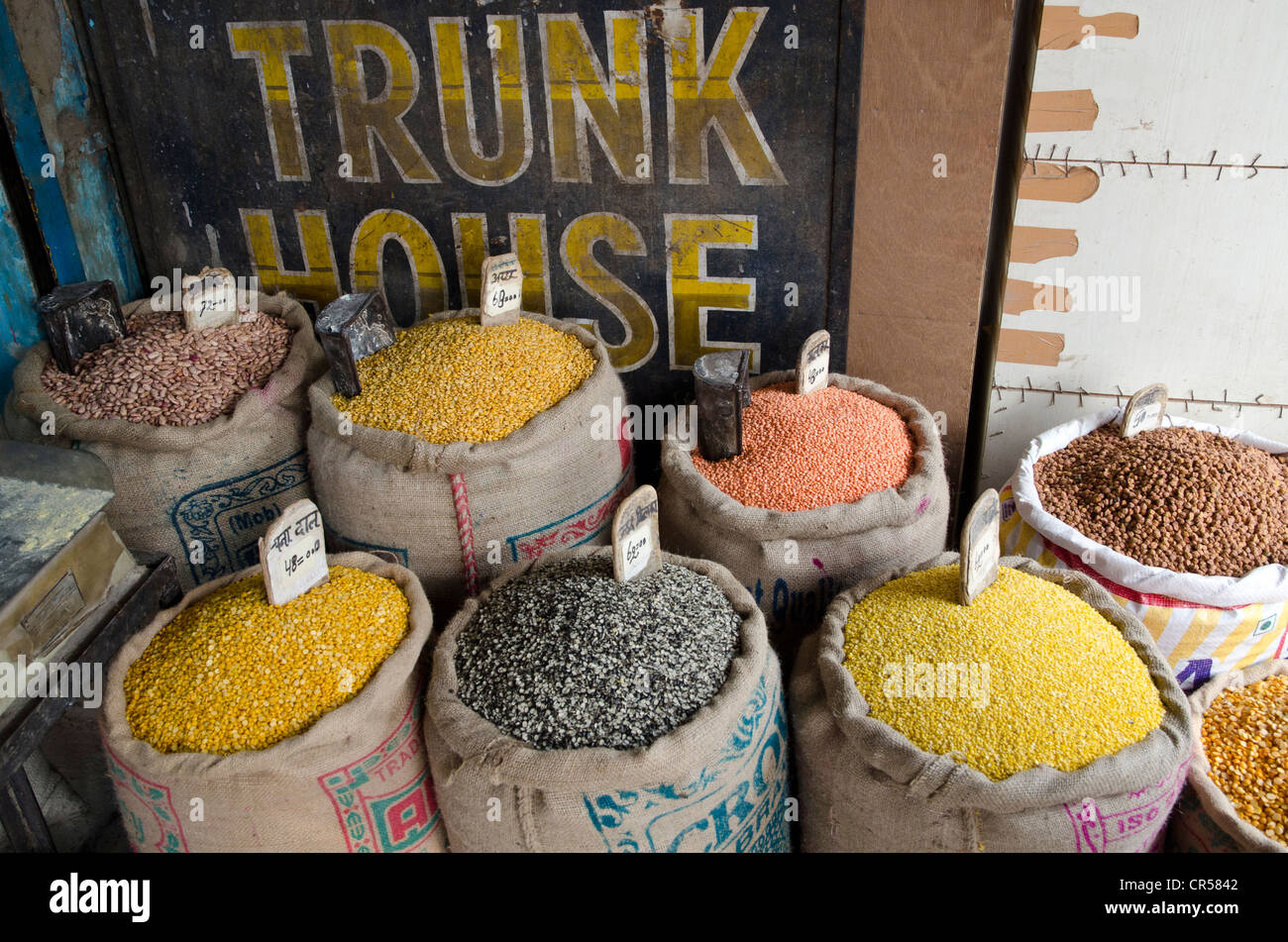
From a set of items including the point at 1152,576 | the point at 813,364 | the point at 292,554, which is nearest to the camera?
the point at 292,554

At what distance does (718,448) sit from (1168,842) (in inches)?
41.2

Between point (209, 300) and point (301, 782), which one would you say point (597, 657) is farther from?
point (209, 300)

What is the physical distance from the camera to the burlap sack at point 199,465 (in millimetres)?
1938

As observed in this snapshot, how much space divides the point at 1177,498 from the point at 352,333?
5.43 ft

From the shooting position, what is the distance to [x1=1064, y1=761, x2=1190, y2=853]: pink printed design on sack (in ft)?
4.60

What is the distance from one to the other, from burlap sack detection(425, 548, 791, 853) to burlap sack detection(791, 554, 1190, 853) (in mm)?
93

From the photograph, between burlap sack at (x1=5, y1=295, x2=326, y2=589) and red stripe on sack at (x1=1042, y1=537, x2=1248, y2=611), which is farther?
burlap sack at (x1=5, y1=295, x2=326, y2=589)

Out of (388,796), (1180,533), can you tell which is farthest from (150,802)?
(1180,533)

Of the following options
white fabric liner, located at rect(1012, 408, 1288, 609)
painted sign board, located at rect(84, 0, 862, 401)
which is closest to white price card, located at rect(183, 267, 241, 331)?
painted sign board, located at rect(84, 0, 862, 401)

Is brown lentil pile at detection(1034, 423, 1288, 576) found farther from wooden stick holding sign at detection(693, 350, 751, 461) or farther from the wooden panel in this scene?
wooden stick holding sign at detection(693, 350, 751, 461)

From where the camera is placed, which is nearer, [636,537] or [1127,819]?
[1127,819]

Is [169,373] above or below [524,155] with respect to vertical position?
below

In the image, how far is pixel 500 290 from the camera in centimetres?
212

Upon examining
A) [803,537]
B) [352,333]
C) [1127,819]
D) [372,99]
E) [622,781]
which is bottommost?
[1127,819]
